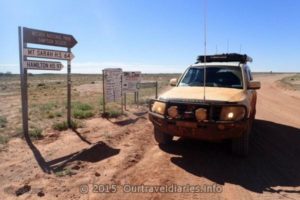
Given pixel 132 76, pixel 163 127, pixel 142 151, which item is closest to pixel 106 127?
pixel 142 151

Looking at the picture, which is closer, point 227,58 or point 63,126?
point 227,58

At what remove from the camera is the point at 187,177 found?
5258 millimetres

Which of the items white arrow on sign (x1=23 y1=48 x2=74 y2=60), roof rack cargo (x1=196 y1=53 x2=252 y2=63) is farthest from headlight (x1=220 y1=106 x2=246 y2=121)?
white arrow on sign (x1=23 y1=48 x2=74 y2=60)

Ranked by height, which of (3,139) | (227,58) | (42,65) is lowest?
(3,139)

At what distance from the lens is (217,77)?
24.8 feet

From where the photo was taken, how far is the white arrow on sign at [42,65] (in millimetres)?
8117

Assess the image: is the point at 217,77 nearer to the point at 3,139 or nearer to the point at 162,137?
the point at 162,137

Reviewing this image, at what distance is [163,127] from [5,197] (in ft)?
10.0

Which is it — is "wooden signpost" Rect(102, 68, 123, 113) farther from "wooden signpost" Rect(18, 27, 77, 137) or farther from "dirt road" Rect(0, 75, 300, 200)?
"dirt road" Rect(0, 75, 300, 200)

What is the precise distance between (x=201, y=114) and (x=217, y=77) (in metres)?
2.02

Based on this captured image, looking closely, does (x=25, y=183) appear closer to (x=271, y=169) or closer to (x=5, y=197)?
(x=5, y=197)

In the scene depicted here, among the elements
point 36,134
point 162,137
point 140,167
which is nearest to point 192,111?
point 162,137

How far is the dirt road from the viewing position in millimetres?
4684


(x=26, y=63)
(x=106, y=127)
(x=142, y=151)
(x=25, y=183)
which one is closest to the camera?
(x=25, y=183)
